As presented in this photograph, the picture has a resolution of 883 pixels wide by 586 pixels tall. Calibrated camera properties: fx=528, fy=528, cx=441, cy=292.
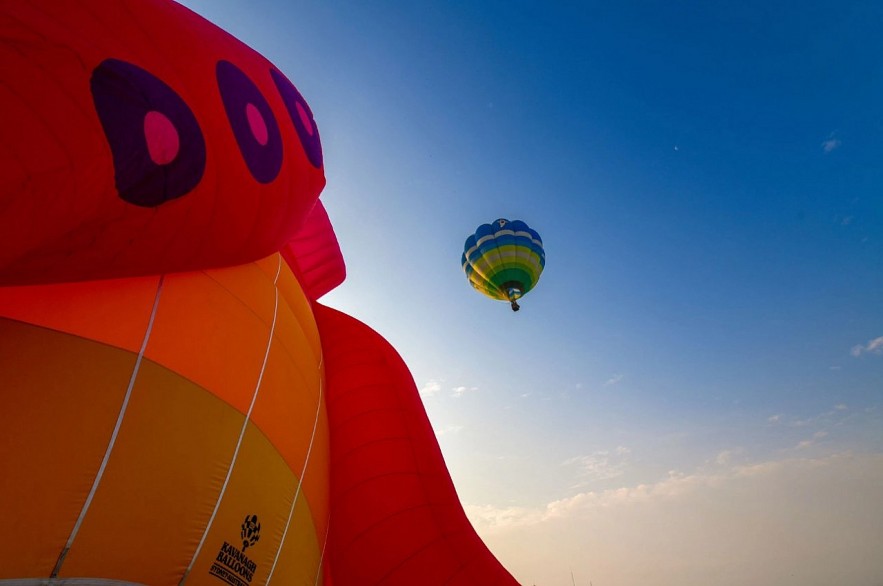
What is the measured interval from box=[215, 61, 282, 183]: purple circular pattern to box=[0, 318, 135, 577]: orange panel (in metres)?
1.44

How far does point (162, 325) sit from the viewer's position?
325 centimetres

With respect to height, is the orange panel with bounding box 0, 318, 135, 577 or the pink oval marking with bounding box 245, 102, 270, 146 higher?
the pink oval marking with bounding box 245, 102, 270, 146

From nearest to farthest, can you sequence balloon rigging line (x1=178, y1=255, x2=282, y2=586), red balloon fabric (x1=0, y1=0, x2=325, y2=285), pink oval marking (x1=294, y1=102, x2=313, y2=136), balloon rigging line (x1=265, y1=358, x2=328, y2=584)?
red balloon fabric (x1=0, y1=0, x2=325, y2=285), balloon rigging line (x1=178, y1=255, x2=282, y2=586), balloon rigging line (x1=265, y1=358, x2=328, y2=584), pink oval marking (x1=294, y1=102, x2=313, y2=136)

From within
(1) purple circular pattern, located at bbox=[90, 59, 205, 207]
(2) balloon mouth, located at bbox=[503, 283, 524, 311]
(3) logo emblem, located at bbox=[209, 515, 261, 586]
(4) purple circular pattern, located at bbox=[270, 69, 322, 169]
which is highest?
(2) balloon mouth, located at bbox=[503, 283, 524, 311]

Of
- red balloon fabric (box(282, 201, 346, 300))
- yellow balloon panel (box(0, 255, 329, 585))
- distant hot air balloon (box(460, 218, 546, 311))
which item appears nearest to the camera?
yellow balloon panel (box(0, 255, 329, 585))

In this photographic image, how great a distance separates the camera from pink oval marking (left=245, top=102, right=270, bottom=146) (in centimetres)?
349

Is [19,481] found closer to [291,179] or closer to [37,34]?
[37,34]

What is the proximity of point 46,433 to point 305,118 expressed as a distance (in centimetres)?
296

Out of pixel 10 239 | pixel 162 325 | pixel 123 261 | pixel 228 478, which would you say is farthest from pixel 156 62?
pixel 228 478

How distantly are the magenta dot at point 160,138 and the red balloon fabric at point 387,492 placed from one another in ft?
10.9

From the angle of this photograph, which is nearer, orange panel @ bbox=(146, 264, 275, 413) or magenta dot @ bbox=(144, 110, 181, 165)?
magenta dot @ bbox=(144, 110, 181, 165)

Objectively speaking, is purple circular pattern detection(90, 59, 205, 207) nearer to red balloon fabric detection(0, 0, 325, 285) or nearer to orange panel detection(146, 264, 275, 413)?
red balloon fabric detection(0, 0, 325, 285)

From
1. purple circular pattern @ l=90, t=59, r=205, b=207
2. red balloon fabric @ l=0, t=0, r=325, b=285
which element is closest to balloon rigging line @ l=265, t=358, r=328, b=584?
red balloon fabric @ l=0, t=0, r=325, b=285

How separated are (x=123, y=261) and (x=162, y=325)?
66cm
